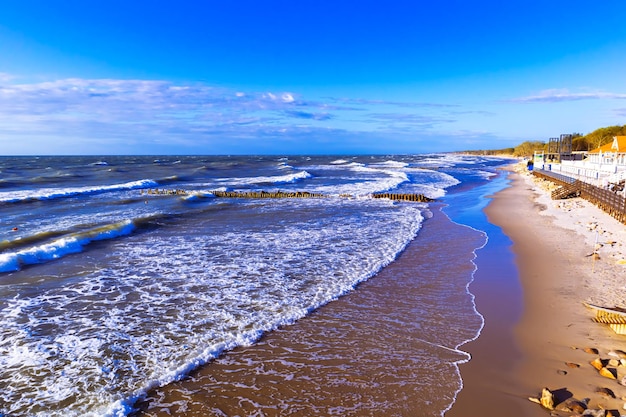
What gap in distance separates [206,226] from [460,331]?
1453 centimetres

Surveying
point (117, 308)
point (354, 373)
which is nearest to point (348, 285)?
point (354, 373)

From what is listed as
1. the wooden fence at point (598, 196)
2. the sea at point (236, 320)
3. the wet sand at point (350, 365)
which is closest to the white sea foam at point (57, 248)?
the sea at point (236, 320)

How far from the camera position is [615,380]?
228 inches

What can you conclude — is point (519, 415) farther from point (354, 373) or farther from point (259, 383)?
point (259, 383)

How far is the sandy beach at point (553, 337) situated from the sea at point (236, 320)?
0.42 m

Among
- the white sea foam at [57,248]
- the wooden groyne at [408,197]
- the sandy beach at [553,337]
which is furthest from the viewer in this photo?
the wooden groyne at [408,197]

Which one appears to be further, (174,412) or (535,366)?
(535,366)

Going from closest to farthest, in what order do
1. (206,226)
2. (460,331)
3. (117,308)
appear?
(460,331), (117,308), (206,226)

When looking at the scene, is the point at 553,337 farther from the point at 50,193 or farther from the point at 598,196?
the point at 50,193

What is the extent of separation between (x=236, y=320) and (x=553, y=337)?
618 cm

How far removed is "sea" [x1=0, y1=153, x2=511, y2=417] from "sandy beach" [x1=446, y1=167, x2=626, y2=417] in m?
0.42

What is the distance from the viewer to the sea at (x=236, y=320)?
5855 mm

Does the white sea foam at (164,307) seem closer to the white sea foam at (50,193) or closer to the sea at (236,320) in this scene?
the sea at (236,320)

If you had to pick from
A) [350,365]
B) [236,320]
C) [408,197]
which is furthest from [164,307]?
[408,197]
